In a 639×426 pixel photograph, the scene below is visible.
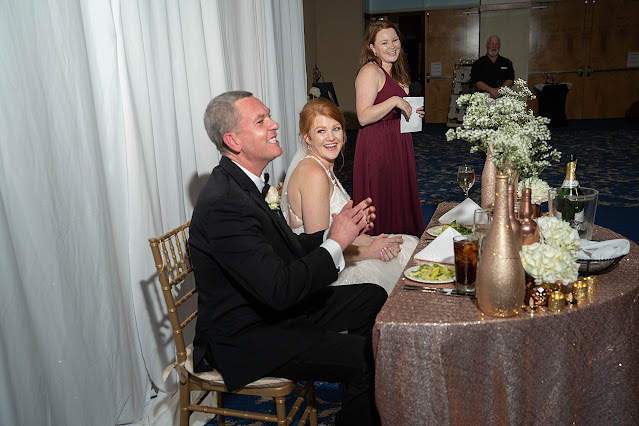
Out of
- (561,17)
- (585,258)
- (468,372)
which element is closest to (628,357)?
(585,258)

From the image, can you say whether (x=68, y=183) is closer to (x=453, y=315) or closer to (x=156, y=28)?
(x=156, y=28)

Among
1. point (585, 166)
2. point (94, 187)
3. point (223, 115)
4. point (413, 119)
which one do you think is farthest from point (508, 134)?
point (585, 166)

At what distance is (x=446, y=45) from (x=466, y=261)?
503 inches

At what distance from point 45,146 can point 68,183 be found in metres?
0.17

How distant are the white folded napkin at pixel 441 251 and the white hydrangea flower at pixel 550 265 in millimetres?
407

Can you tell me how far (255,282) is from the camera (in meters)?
1.63

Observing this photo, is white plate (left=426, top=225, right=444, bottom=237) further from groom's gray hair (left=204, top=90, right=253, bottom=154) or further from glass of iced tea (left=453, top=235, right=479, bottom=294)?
groom's gray hair (left=204, top=90, right=253, bottom=154)

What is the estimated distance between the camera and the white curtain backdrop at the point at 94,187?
68.7 inches

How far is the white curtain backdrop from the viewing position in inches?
68.7

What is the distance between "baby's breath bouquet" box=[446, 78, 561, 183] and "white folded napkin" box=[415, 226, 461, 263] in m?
0.32

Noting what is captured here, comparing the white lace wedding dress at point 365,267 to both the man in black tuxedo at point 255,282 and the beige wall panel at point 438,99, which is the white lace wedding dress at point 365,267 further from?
the beige wall panel at point 438,99

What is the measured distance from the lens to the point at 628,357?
1.49m

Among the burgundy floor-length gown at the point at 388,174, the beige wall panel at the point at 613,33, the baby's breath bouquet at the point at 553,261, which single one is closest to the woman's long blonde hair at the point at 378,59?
the burgundy floor-length gown at the point at 388,174

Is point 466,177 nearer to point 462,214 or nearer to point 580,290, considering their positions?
point 462,214
